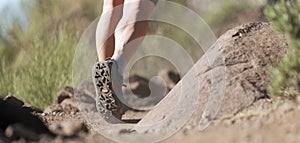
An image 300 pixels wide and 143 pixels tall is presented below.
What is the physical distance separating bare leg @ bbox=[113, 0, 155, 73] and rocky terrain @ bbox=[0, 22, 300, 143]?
16.3 inches

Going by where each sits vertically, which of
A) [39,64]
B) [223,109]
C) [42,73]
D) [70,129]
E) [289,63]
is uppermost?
[39,64]

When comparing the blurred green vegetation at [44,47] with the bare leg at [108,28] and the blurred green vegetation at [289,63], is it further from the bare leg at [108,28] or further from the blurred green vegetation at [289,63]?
the blurred green vegetation at [289,63]

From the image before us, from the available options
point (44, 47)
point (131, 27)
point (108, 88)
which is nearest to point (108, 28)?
point (131, 27)

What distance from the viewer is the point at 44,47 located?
8.84 meters

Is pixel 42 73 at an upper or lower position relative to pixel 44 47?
lower

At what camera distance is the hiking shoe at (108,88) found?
15.6 feet

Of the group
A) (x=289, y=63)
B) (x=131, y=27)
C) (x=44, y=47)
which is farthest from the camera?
(x=44, y=47)

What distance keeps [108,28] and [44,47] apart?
376 cm

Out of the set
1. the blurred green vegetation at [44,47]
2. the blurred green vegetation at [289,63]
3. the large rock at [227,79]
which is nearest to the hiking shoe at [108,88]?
the large rock at [227,79]

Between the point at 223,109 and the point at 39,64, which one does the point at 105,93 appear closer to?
the point at 223,109

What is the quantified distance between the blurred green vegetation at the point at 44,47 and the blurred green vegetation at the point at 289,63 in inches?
173

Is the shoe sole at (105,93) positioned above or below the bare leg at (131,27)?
below

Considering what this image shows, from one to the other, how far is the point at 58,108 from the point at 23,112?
2193 mm

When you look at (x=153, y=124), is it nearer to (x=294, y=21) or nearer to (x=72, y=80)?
(x=294, y=21)
